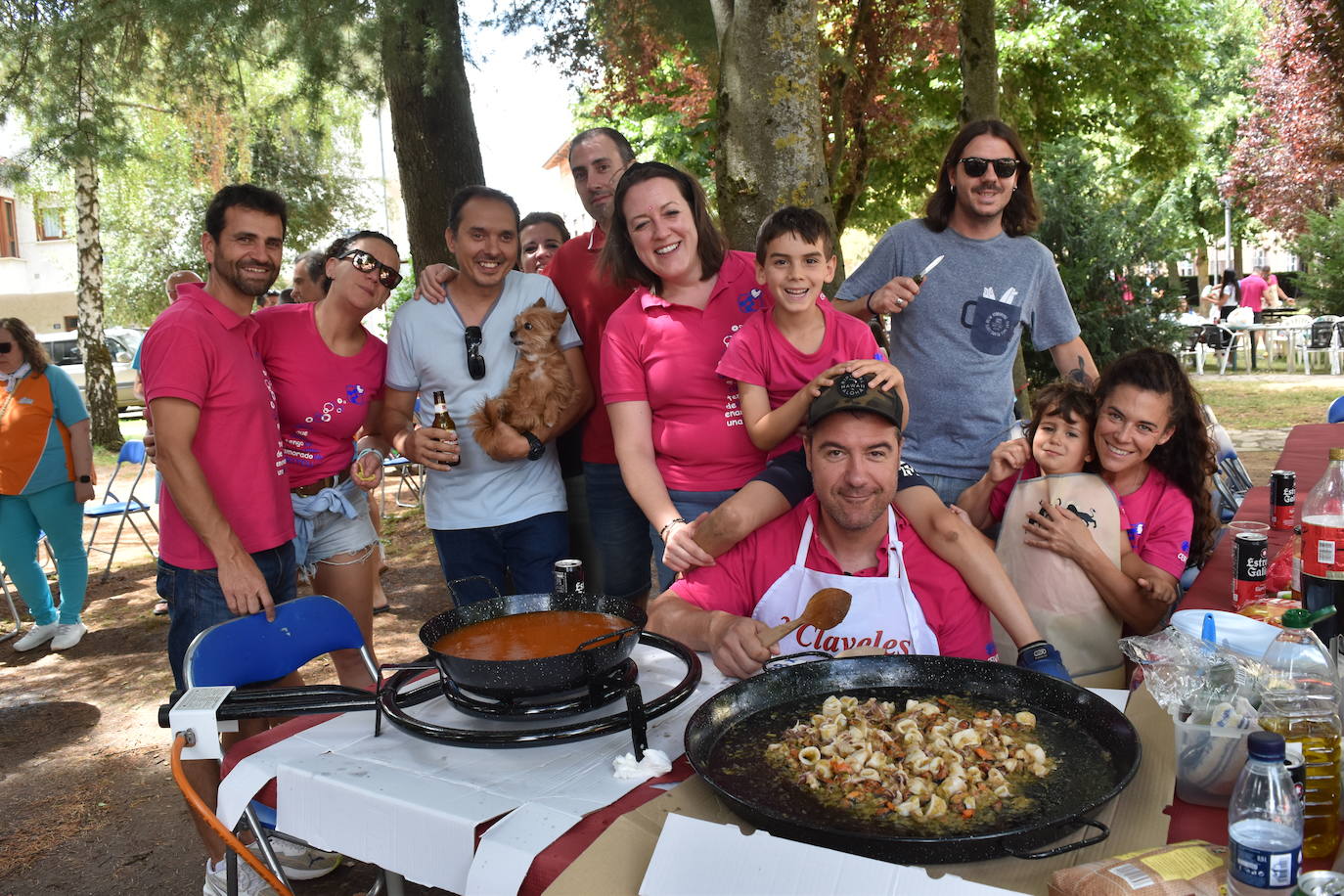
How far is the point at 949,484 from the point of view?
3.49 metres

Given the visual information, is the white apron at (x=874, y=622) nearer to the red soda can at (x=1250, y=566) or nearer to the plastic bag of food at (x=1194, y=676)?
the plastic bag of food at (x=1194, y=676)

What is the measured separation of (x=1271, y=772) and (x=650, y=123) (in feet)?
51.8

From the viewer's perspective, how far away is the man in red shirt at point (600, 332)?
370cm

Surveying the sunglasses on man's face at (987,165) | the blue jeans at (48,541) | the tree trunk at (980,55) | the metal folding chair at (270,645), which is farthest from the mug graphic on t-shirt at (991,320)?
the blue jeans at (48,541)

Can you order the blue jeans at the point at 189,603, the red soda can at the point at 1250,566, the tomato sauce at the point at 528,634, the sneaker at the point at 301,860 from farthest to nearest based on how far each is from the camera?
1. the sneaker at the point at 301,860
2. the blue jeans at the point at 189,603
3. the red soda can at the point at 1250,566
4. the tomato sauce at the point at 528,634

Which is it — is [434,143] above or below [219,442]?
above

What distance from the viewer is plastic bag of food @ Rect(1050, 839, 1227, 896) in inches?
48.5

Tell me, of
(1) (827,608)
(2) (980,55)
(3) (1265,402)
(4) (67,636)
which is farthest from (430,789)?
(3) (1265,402)

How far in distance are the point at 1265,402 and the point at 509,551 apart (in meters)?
12.7

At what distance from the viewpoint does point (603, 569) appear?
3.80m

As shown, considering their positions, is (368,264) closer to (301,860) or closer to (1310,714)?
(301,860)

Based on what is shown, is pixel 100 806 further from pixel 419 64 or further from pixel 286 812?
pixel 419 64

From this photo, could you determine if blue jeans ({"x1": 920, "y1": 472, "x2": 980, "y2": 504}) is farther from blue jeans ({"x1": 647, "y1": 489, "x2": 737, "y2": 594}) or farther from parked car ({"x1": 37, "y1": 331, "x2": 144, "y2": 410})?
parked car ({"x1": 37, "y1": 331, "x2": 144, "y2": 410})

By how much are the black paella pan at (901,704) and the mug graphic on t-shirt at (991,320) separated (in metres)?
1.72
